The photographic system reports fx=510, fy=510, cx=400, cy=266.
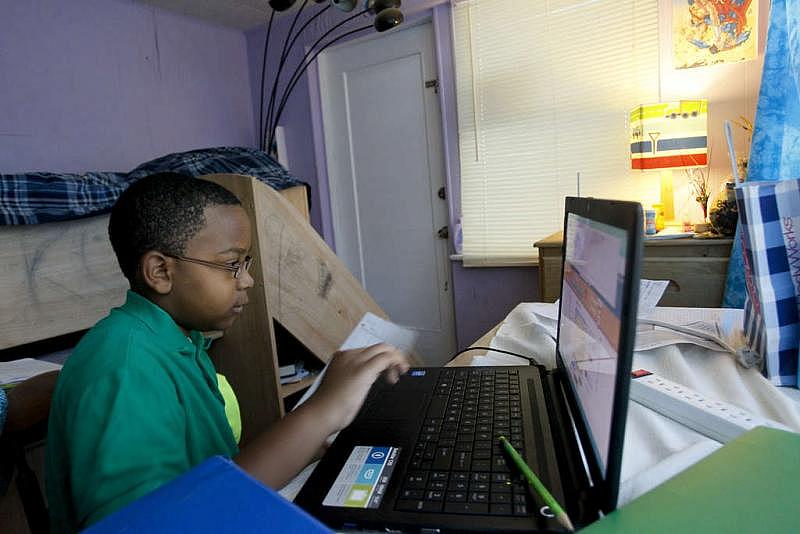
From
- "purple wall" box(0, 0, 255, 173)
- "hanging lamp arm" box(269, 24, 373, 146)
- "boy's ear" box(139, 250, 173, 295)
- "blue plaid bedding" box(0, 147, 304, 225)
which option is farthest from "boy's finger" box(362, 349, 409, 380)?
"hanging lamp arm" box(269, 24, 373, 146)

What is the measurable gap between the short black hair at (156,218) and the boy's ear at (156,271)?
→ 11 millimetres

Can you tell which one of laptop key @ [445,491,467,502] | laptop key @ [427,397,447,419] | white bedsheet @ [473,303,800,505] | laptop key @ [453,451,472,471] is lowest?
white bedsheet @ [473,303,800,505]

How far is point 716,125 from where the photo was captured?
7.39 feet

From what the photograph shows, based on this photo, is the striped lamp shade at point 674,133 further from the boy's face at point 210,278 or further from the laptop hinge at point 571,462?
the boy's face at point 210,278

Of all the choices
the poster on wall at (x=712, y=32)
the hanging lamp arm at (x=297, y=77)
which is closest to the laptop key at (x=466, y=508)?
the poster on wall at (x=712, y=32)

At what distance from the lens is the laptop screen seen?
0.44 meters

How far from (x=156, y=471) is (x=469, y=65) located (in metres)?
2.70

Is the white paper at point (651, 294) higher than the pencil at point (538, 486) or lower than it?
higher

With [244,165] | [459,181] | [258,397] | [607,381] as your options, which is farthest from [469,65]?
[607,381]

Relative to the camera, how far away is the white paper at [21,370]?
1188 millimetres

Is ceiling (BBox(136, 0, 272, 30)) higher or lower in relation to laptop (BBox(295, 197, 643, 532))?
higher

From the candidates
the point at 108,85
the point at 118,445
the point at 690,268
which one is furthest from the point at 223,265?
the point at 108,85

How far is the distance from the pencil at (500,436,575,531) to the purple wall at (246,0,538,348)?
234 cm

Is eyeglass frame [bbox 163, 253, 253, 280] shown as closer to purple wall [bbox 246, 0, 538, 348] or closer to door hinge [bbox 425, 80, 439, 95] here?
purple wall [bbox 246, 0, 538, 348]
